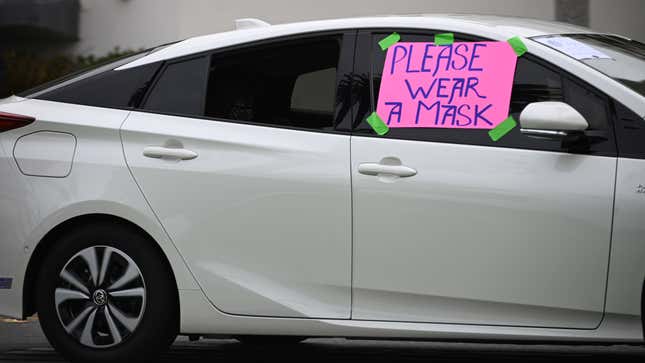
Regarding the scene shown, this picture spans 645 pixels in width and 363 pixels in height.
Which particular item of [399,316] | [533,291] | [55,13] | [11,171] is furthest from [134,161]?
[55,13]

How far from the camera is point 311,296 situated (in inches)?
210

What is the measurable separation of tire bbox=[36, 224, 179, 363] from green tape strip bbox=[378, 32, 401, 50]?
1323 millimetres

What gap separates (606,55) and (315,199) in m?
1.36

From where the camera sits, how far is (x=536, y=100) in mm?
5168

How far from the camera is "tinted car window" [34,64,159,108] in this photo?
18.7ft

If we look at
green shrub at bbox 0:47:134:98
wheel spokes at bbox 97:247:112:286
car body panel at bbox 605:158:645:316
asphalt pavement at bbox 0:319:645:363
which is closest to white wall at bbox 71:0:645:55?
green shrub at bbox 0:47:134:98

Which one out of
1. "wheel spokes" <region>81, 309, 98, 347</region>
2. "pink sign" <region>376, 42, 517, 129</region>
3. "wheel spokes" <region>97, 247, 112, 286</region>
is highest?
"pink sign" <region>376, 42, 517, 129</region>

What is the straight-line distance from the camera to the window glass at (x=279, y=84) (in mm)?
5426

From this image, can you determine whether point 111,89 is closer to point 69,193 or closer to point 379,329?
point 69,193

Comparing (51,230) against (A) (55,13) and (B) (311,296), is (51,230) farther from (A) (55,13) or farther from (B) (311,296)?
(A) (55,13)

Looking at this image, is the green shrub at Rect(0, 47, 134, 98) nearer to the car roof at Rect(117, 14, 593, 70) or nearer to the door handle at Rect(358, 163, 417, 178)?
the car roof at Rect(117, 14, 593, 70)

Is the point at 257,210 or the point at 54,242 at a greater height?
the point at 257,210

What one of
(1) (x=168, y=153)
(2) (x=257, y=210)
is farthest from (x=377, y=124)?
(1) (x=168, y=153)

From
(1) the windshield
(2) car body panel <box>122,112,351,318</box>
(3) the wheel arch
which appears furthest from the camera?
(3) the wheel arch
